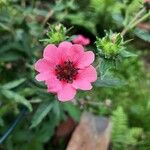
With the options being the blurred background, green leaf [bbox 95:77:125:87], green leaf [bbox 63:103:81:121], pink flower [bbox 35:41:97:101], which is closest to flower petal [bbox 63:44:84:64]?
pink flower [bbox 35:41:97:101]

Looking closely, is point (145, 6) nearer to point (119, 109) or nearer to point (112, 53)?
point (112, 53)

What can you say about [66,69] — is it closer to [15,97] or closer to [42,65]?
[42,65]

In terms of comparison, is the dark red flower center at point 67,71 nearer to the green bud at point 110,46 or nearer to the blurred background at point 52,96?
the green bud at point 110,46

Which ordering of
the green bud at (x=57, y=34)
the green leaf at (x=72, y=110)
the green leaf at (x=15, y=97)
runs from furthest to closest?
the green leaf at (x=72, y=110) → the green leaf at (x=15, y=97) → the green bud at (x=57, y=34)

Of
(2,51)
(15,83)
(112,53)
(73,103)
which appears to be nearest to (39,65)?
(112,53)

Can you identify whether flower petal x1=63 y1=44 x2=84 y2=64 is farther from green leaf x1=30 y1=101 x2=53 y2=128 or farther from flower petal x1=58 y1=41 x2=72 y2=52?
green leaf x1=30 y1=101 x2=53 y2=128

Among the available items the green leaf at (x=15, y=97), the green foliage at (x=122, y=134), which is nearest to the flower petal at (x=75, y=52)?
the green leaf at (x=15, y=97)
